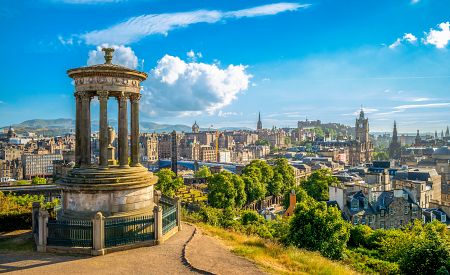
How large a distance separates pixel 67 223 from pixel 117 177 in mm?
3203

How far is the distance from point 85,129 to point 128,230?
637 centimetres

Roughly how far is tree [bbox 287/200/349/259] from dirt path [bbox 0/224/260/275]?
A: 15.1m

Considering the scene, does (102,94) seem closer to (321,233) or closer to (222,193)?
(321,233)

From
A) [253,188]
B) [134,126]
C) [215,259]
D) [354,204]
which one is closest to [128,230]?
[215,259]

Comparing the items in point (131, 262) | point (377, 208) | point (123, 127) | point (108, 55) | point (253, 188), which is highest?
point (108, 55)

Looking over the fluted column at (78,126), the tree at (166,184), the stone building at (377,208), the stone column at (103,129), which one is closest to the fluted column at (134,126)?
the stone column at (103,129)

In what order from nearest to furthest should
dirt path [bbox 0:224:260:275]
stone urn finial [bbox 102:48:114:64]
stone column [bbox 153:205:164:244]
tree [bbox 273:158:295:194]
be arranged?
dirt path [bbox 0:224:260:275] → stone column [bbox 153:205:164:244] → stone urn finial [bbox 102:48:114:64] → tree [bbox 273:158:295:194]

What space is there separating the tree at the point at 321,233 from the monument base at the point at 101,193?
1634 cm

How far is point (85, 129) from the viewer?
20.7 metres

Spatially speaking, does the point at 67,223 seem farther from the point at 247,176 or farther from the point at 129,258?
the point at 247,176

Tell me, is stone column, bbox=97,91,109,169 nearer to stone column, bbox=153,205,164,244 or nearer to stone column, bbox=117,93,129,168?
stone column, bbox=117,93,129,168

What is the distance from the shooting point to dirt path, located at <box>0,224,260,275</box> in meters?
14.9

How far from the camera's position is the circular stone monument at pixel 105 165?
19.0 metres

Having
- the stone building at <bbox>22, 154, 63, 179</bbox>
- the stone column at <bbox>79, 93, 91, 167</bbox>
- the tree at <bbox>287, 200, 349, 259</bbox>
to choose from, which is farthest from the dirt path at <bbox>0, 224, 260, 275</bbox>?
the stone building at <bbox>22, 154, 63, 179</bbox>
